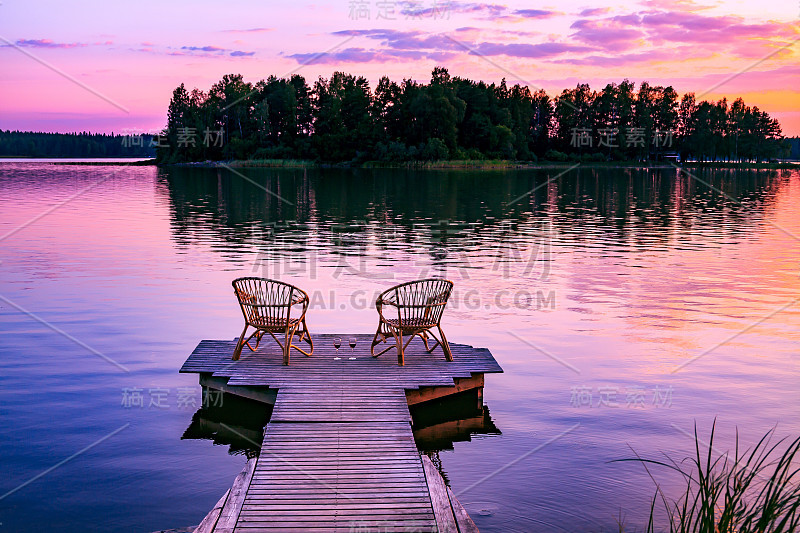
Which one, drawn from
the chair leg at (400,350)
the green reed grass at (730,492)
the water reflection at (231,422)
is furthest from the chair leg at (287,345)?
the green reed grass at (730,492)

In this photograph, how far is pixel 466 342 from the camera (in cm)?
1436

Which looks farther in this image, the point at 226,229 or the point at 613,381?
the point at 226,229

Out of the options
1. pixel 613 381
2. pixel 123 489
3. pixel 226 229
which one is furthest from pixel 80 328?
pixel 226 229

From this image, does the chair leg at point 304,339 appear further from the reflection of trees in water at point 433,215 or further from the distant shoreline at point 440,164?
the distant shoreline at point 440,164

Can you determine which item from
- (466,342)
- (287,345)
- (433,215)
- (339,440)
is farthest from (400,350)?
(433,215)

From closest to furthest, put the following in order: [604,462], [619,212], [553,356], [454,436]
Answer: [604,462] < [454,436] < [553,356] < [619,212]

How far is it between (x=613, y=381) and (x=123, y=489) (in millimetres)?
7863

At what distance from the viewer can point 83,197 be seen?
5509 centimetres

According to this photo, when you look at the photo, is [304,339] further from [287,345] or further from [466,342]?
[466,342]

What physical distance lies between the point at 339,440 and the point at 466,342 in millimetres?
6281

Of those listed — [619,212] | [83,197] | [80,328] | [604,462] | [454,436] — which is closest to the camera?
[604,462]

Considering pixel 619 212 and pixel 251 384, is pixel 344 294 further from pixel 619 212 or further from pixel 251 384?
pixel 619 212

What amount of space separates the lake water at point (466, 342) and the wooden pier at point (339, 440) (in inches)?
27.3

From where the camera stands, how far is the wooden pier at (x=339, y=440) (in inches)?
262
